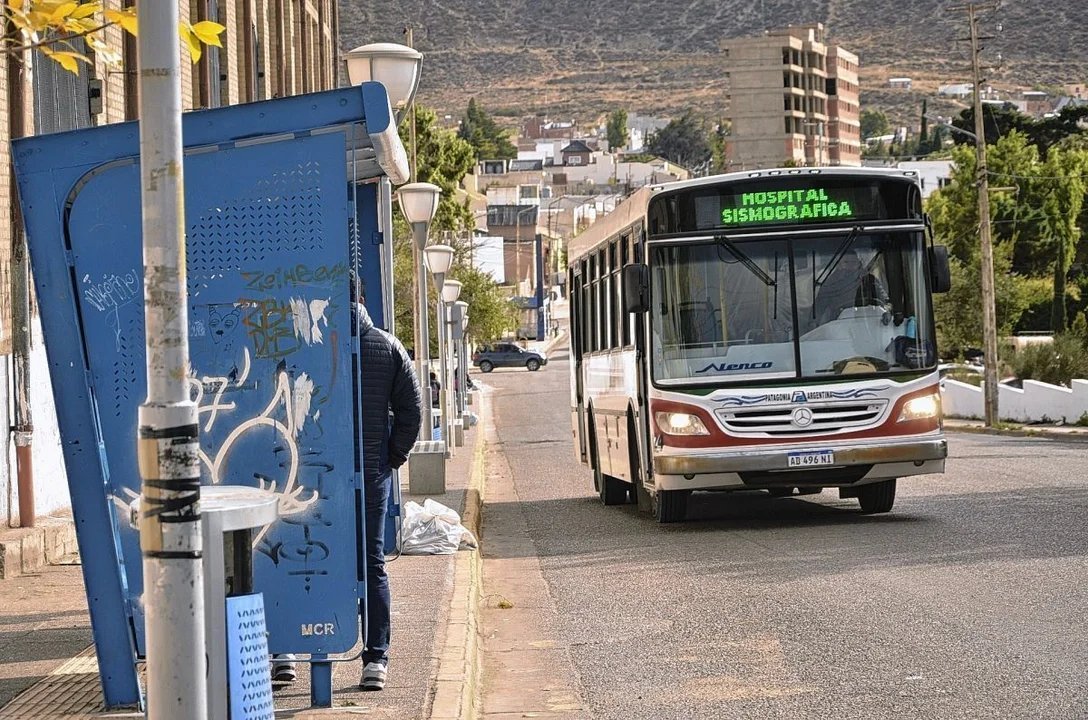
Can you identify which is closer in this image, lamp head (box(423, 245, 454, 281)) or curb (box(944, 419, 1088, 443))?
lamp head (box(423, 245, 454, 281))

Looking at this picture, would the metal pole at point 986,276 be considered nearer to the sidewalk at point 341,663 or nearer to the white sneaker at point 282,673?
the sidewalk at point 341,663

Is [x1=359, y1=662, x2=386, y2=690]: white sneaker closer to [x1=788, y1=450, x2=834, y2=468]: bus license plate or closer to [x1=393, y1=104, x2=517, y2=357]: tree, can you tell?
[x1=788, y1=450, x2=834, y2=468]: bus license plate

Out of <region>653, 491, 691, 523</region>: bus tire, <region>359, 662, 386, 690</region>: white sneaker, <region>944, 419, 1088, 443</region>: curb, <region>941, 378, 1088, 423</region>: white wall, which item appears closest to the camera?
<region>359, 662, 386, 690</region>: white sneaker

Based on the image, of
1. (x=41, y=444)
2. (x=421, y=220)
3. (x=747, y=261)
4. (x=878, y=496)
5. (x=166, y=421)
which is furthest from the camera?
(x=421, y=220)

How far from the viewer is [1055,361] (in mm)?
54562

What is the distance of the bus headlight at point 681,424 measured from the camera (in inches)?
608

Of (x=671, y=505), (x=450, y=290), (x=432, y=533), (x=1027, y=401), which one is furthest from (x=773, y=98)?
(x=432, y=533)

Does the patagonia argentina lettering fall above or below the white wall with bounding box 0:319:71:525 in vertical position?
above

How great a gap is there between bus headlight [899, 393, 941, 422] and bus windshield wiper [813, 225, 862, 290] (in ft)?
4.51

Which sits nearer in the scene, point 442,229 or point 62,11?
point 62,11

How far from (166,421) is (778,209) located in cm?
1117

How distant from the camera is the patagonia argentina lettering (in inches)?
624

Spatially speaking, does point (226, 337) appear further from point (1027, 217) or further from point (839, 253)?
point (1027, 217)

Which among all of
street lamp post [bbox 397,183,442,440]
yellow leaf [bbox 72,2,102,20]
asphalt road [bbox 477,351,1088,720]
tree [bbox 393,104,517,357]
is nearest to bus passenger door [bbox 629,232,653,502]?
Result: asphalt road [bbox 477,351,1088,720]
